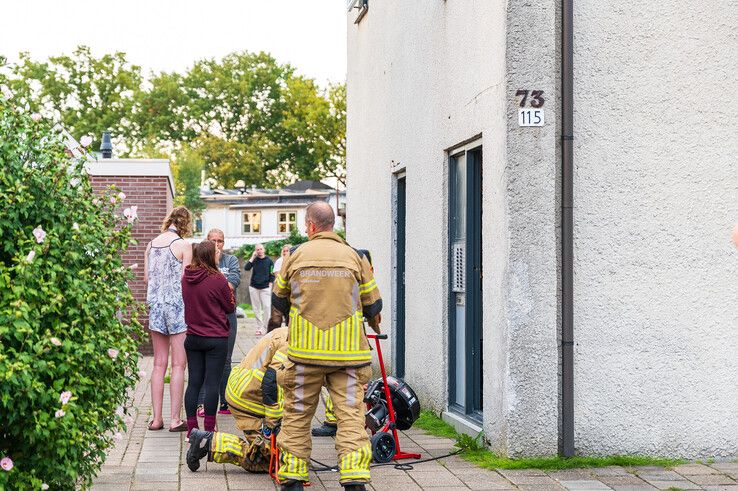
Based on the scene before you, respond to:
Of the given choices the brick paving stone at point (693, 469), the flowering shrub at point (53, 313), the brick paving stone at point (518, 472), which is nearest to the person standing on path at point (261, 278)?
the brick paving stone at point (518, 472)

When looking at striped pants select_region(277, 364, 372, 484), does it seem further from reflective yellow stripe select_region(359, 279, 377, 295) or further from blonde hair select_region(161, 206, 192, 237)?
blonde hair select_region(161, 206, 192, 237)

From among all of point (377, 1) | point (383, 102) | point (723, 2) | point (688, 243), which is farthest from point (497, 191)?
point (377, 1)

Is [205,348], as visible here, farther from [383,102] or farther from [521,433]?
[383,102]

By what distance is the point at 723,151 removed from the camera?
26.3 ft

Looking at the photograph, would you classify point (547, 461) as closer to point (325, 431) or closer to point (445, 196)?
point (325, 431)

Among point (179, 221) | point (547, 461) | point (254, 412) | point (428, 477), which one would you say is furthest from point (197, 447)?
point (179, 221)

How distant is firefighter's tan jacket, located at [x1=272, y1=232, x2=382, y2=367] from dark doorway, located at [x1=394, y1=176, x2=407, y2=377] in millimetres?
5482

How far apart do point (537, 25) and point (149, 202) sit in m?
11.7

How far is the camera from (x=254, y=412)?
7625 mm

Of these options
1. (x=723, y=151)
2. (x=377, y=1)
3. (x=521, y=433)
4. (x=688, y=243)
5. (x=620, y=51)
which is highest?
(x=377, y=1)

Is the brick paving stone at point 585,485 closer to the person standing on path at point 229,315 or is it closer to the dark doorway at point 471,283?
the dark doorway at point 471,283

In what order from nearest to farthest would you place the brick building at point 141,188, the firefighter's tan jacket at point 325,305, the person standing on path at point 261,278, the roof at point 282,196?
the firefighter's tan jacket at point 325,305, the brick building at point 141,188, the person standing on path at point 261,278, the roof at point 282,196

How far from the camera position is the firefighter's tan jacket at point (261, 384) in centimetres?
741

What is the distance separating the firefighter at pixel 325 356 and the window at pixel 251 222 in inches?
2303
